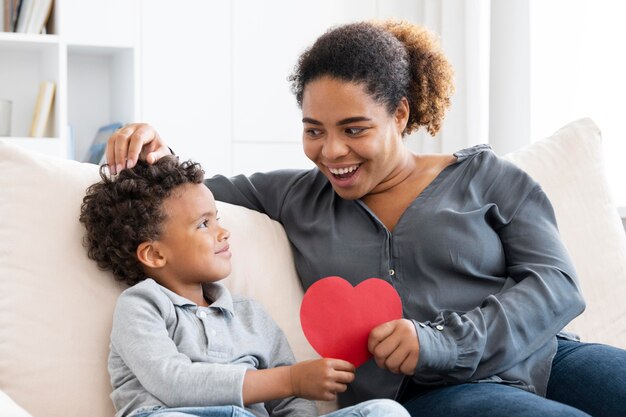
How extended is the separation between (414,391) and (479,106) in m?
2.03

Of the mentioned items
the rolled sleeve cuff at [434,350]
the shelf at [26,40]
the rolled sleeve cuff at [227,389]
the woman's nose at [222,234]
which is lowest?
the rolled sleeve cuff at [227,389]

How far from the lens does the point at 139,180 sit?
1589mm

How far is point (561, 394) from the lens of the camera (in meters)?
1.59

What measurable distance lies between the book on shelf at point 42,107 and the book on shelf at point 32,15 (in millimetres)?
209

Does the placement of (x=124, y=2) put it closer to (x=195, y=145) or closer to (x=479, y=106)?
(x=195, y=145)

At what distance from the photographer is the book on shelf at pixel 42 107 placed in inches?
129

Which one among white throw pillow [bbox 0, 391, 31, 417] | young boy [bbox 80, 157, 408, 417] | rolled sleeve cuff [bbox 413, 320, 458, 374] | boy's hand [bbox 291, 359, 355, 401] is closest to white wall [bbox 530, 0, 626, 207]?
rolled sleeve cuff [bbox 413, 320, 458, 374]

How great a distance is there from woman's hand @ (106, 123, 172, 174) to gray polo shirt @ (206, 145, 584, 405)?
31cm

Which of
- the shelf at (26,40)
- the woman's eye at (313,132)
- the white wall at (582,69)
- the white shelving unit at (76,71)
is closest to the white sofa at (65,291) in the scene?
the woman's eye at (313,132)

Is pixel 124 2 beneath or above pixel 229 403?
above

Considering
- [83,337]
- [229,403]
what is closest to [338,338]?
[229,403]

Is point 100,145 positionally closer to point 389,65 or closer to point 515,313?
point 389,65

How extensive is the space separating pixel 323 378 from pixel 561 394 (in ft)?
1.70

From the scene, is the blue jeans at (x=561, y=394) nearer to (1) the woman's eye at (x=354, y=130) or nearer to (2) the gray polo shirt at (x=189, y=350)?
(2) the gray polo shirt at (x=189, y=350)
